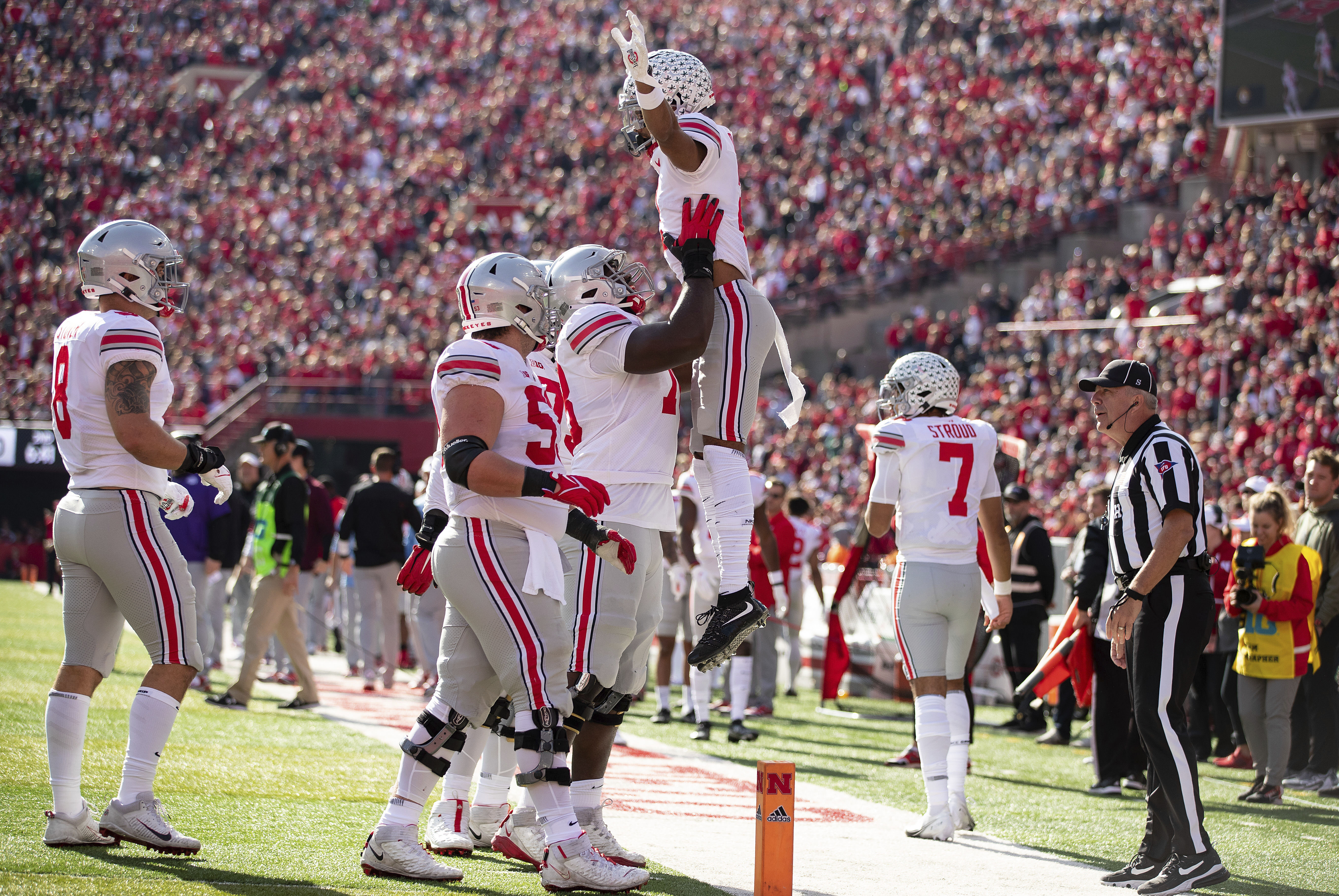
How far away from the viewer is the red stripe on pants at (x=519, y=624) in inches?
197

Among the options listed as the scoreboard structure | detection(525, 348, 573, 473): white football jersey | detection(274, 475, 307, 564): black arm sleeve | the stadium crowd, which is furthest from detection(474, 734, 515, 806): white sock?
the stadium crowd

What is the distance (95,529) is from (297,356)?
25149 mm

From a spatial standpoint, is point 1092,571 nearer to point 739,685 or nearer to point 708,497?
point 739,685

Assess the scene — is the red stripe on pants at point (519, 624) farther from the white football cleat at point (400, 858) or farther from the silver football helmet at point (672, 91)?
the silver football helmet at point (672, 91)

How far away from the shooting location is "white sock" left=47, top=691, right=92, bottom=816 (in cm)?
540

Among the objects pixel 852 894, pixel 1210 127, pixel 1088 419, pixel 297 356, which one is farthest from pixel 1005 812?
pixel 297 356

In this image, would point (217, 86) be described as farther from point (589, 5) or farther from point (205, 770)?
point (205, 770)

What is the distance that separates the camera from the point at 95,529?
5391 mm

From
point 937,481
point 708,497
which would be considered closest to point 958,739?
point 937,481

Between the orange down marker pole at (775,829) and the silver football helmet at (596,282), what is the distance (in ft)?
6.20

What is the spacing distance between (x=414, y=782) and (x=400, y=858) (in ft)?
0.86

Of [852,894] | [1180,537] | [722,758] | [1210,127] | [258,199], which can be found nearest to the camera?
[852,894]

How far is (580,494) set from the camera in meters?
4.91

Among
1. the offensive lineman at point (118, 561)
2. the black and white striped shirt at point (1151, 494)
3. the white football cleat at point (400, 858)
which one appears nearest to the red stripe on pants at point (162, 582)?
the offensive lineman at point (118, 561)
